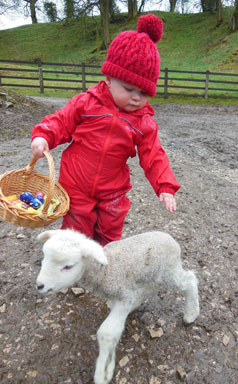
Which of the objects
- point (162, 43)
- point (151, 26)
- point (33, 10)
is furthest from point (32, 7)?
point (151, 26)

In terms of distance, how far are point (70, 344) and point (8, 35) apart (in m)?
43.0

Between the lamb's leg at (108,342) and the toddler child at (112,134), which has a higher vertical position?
the toddler child at (112,134)

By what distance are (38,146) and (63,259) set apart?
0.88 meters

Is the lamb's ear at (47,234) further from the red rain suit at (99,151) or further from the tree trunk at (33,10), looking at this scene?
the tree trunk at (33,10)

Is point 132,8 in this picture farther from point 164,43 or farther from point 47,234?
point 47,234

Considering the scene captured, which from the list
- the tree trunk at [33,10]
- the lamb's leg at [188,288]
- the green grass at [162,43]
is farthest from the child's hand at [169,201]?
the tree trunk at [33,10]

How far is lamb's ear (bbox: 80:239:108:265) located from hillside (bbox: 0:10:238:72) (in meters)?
19.3

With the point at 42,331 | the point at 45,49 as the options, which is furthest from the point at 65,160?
the point at 45,49

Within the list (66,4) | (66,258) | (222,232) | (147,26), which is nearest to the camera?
(66,258)

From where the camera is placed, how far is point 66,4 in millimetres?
27109

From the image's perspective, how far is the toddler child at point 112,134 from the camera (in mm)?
2121

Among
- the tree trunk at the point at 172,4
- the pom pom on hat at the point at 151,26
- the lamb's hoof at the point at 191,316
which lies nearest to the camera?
the pom pom on hat at the point at 151,26

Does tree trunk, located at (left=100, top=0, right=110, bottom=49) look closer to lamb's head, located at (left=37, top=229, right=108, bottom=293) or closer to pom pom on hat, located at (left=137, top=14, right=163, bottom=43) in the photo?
pom pom on hat, located at (left=137, top=14, right=163, bottom=43)

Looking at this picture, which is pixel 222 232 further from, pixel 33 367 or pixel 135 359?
pixel 33 367
